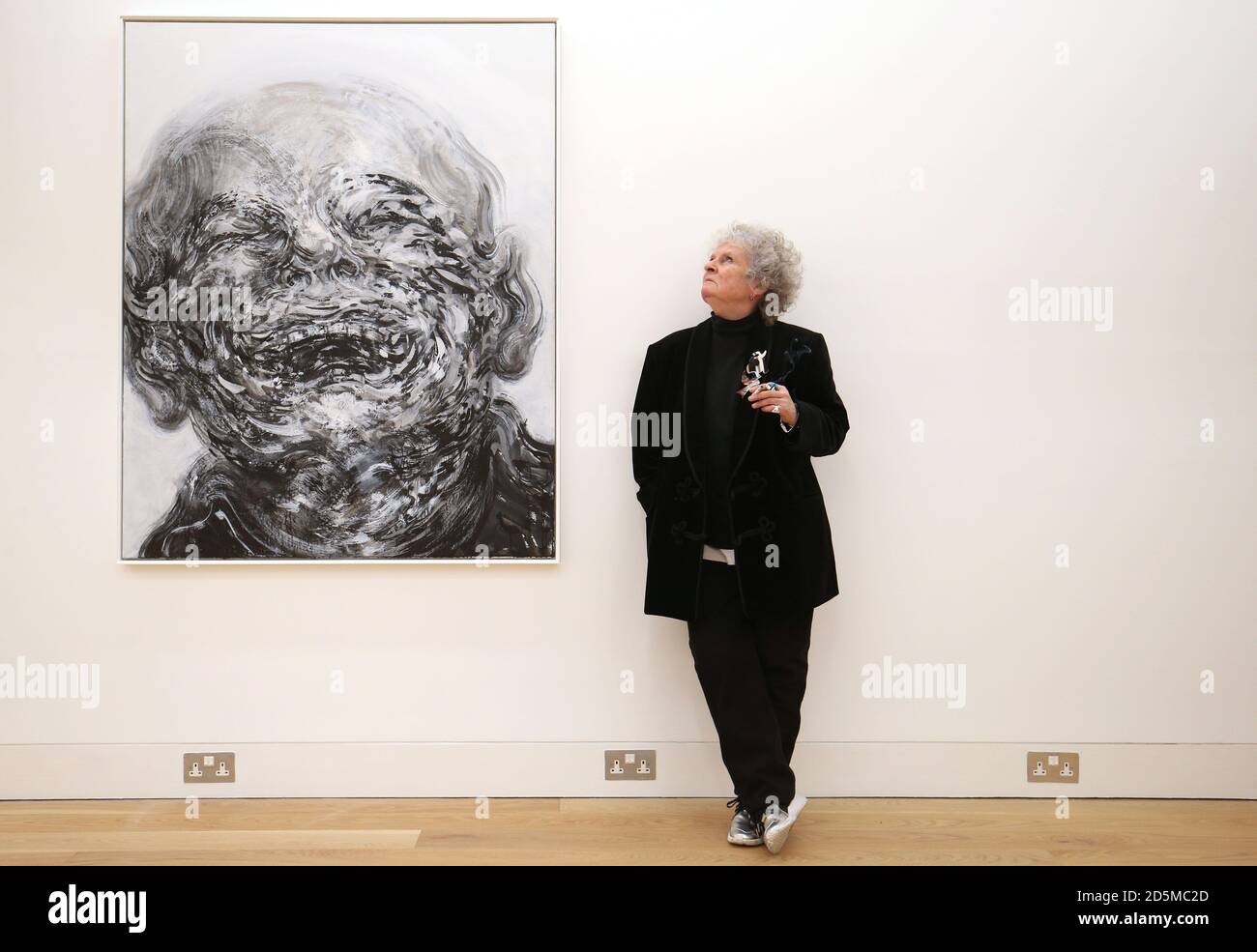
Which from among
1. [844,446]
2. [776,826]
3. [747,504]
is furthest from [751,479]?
[776,826]

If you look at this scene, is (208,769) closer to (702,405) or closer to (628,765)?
(628,765)

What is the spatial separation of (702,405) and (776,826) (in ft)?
3.97

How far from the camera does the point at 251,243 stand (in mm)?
2834

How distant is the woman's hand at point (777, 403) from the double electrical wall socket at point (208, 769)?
6.65 feet

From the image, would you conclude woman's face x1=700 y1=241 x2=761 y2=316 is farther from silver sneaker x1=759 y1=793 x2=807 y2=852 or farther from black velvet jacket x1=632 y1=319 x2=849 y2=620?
silver sneaker x1=759 y1=793 x2=807 y2=852

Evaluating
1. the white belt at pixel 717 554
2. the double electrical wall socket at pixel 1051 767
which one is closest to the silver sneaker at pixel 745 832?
the white belt at pixel 717 554

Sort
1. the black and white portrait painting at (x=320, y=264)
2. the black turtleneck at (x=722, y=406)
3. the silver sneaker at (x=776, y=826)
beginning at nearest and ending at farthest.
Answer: the silver sneaker at (x=776, y=826) → the black turtleneck at (x=722, y=406) → the black and white portrait painting at (x=320, y=264)

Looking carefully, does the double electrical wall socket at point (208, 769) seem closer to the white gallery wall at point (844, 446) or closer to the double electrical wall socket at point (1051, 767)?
the white gallery wall at point (844, 446)

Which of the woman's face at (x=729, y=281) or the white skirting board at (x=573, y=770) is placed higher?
the woman's face at (x=729, y=281)

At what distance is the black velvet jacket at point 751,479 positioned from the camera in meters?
2.56

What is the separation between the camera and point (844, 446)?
290cm
